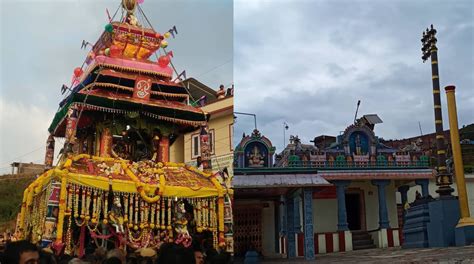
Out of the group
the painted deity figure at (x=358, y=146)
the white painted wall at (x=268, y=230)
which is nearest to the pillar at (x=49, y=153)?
the white painted wall at (x=268, y=230)

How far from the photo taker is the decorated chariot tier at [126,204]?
10.2 ft

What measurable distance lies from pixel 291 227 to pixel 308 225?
93 cm

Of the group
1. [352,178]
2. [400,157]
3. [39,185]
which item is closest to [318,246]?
[352,178]

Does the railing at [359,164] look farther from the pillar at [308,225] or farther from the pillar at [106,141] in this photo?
the pillar at [106,141]

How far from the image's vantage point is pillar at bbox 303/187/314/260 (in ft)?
16.8

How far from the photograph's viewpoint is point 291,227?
20.1 ft

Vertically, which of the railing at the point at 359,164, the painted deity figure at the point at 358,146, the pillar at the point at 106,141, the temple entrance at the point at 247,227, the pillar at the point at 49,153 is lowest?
the temple entrance at the point at 247,227

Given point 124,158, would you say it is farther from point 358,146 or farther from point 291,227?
point 358,146

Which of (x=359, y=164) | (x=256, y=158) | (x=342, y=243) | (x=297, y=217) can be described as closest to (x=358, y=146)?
(x=359, y=164)

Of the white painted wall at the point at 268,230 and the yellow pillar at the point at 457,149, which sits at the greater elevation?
the yellow pillar at the point at 457,149

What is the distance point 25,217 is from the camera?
2.53 m

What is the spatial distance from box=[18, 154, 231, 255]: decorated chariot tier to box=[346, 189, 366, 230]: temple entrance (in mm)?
5114

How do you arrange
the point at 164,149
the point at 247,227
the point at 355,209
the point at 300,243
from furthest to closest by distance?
1. the point at 355,209
2. the point at 300,243
3. the point at 247,227
4. the point at 164,149

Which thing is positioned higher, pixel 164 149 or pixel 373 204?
pixel 164 149
